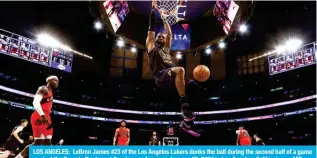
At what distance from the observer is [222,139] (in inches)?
901

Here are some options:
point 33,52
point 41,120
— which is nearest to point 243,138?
point 41,120

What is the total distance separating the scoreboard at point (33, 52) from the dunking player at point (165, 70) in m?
12.5

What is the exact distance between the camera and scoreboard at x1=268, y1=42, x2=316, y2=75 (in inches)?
674

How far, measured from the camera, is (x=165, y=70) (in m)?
4.99

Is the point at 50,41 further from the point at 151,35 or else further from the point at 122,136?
the point at 151,35

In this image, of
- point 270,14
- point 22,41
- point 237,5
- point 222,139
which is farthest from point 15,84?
point 270,14

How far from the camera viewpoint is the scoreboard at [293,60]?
17.1m

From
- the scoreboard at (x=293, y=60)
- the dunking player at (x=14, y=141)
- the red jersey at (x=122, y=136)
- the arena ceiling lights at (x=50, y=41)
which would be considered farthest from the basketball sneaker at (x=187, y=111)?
the scoreboard at (x=293, y=60)

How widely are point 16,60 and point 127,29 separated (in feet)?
21.5

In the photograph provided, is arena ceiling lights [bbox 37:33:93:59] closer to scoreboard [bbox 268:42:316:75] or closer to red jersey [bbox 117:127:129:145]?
red jersey [bbox 117:127:129:145]

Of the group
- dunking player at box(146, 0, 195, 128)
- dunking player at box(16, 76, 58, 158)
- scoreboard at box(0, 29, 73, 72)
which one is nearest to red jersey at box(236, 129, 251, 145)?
dunking player at box(146, 0, 195, 128)

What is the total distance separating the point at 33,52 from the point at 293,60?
15.3 metres

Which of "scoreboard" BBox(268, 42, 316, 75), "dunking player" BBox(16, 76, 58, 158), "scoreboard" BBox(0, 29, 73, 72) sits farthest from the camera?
"scoreboard" BBox(268, 42, 316, 75)

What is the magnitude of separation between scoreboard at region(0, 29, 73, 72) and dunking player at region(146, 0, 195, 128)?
12530 mm
